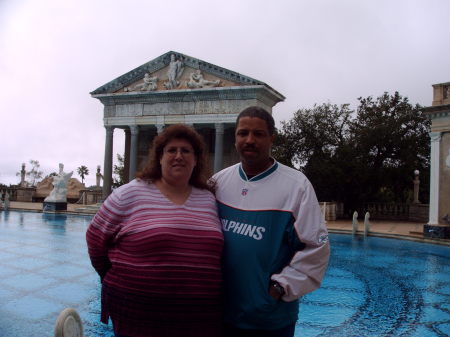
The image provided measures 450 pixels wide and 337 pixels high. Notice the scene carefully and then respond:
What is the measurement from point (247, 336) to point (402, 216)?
1067 inches

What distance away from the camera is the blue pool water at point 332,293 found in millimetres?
5660

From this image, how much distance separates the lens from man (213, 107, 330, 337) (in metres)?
2.45

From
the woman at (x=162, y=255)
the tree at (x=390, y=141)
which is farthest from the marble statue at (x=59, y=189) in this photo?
the woman at (x=162, y=255)

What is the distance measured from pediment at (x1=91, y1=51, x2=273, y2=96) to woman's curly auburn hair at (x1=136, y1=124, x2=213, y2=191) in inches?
900

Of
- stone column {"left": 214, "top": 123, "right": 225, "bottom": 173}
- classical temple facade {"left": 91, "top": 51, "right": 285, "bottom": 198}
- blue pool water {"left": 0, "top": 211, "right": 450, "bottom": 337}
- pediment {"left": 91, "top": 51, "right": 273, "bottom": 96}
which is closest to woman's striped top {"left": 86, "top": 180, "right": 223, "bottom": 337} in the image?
blue pool water {"left": 0, "top": 211, "right": 450, "bottom": 337}

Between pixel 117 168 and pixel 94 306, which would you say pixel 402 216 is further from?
pixel 117 168

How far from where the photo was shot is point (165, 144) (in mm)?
2877

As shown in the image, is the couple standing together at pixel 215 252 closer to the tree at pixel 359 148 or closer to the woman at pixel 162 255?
the woman at pixel 162 255

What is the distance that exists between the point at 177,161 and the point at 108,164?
27.6 metres

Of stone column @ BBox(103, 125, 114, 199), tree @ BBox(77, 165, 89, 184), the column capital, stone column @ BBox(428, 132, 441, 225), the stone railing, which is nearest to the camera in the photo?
stone column @ BBox(428, 132, 441, 225)

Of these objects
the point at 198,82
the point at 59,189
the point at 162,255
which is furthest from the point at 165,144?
the point at 59,189

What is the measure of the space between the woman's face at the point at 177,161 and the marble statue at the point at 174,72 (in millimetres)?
25853

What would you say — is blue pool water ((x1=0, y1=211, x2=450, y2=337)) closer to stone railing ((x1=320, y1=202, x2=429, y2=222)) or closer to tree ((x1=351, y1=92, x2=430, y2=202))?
stone railing ((x1=320, y1=202, x2=429, y2=222))

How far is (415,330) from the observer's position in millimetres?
5656
